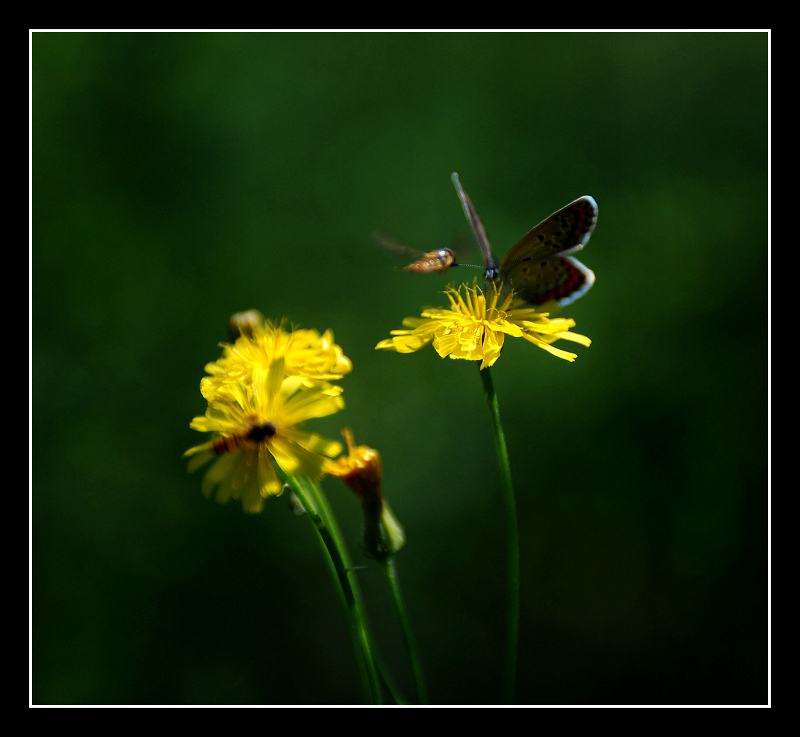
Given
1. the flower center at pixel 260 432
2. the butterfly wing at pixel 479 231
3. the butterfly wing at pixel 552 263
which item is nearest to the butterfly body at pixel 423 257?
the butterfly wing at pixel 479 231

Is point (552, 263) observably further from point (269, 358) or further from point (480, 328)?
point (269, 358)

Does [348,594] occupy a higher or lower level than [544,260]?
lower

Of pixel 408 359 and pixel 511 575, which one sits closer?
pixel 511 575

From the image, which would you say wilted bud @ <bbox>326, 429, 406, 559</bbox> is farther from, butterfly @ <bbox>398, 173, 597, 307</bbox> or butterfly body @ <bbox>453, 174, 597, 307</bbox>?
butterfly body @ <bbox>453, 174, 597, 307</bbox>

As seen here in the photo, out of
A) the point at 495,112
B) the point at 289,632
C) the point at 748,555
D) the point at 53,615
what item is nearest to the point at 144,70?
the point at 495,112

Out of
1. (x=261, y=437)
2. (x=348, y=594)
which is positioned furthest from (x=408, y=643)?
(x=261, y=437)

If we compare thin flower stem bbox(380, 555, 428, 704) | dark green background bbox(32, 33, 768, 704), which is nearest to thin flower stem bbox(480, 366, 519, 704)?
thin flower stem bbox(380, 555, 428, 704)
